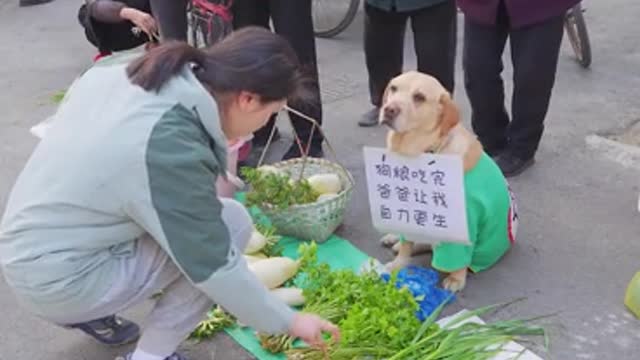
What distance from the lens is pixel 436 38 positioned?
333 centimetres

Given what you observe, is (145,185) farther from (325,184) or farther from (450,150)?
(325,184)

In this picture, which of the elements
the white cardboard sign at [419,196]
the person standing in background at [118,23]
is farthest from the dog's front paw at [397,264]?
the person standing in background at [118,23]

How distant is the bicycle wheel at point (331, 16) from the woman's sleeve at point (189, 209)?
387 centimetres

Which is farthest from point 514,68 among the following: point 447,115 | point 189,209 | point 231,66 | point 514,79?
point 189,209

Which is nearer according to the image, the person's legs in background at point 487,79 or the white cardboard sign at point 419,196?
the white cardboard sign at point 419,196

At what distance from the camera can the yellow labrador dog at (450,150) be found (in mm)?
2477

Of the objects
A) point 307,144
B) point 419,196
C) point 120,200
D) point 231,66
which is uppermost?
point 231,66

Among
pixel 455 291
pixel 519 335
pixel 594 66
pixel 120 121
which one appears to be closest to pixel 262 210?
pixel 455 291

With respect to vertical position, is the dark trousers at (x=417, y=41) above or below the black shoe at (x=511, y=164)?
above

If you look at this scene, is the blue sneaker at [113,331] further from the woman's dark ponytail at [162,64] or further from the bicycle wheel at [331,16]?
the bicycle wheel at [331,16]

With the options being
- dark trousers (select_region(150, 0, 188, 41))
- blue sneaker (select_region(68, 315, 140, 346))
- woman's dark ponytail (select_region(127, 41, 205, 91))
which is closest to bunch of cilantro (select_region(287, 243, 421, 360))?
blue sneaker (select_region(68, 315, 140, 346))

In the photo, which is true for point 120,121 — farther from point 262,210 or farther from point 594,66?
point 594,66

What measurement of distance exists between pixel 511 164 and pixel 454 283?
0.94m

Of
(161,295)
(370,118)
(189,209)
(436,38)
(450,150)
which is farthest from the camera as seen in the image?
(370,118)
